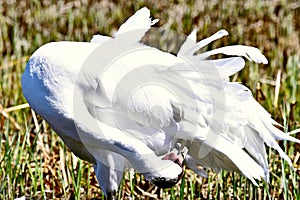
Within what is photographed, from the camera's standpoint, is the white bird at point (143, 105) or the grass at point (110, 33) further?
the grass at point (110, 33)

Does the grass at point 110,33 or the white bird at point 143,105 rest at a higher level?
the white bird at point 143,105

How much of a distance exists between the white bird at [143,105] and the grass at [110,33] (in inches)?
15.9

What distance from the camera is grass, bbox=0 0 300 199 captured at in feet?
12.7

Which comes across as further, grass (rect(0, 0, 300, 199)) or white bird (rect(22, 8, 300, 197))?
grass (rect(0, 0, 300, 199))

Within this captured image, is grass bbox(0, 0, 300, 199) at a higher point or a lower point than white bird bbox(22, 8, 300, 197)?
lower

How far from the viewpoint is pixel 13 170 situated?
3.81 metres

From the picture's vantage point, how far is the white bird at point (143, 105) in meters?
2.87

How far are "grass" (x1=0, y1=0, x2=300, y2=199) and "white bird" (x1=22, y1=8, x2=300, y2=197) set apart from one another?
40 centimetres

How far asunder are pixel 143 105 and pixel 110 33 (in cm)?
449

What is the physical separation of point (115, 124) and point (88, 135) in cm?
14

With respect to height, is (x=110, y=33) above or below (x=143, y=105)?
below

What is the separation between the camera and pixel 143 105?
3.00m

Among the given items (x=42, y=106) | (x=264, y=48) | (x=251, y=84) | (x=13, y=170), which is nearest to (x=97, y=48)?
(x=42, y=106)

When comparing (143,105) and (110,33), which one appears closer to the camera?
(143,105)
